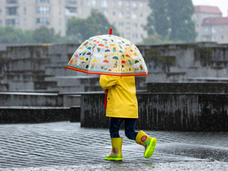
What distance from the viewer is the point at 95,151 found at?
7723 millimetres

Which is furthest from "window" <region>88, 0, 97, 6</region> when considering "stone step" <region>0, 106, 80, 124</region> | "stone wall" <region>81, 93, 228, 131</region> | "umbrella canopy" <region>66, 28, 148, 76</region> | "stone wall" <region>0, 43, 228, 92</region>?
"umbrella canopy" <region>66, 28, 148, 76</region>

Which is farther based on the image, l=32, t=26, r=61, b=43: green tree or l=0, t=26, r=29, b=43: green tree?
l=32, t=26, r=61, b=43: green tree

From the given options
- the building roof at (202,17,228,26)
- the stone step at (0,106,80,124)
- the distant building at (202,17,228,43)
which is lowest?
the stone step at (0,106,80,124)

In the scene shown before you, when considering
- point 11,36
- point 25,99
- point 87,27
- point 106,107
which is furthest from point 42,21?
point 106,107

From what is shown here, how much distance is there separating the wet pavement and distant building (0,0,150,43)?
126 m

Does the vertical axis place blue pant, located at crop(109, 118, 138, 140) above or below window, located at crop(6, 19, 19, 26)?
below

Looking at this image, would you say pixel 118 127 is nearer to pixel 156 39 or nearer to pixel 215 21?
pixel 156 39

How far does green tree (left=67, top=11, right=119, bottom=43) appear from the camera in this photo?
11506 cm

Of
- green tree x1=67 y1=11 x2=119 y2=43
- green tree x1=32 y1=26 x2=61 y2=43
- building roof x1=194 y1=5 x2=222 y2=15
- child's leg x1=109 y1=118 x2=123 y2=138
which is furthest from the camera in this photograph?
building roof x1=194 y1=5 x2=222 y2=15

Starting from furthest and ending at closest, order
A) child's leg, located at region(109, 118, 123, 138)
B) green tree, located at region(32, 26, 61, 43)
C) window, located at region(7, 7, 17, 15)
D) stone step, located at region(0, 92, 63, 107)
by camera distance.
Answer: window, located at region(7, 7, 17, 15)
green tree, located at region(32, 26, 61, 43)
stone step, located at region(0, 92, 63, 107)
child's leg, located at region(109, 118, 123, 138)

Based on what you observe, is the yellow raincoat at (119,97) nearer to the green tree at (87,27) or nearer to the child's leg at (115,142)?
the child's leg at (115,142)

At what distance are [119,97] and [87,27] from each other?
109113 millimetres

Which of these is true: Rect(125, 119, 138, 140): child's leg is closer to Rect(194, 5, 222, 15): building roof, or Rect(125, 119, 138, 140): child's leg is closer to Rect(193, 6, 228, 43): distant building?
Rect(193, 6, 228, 43): distant building

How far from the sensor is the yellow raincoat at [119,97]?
683cm
